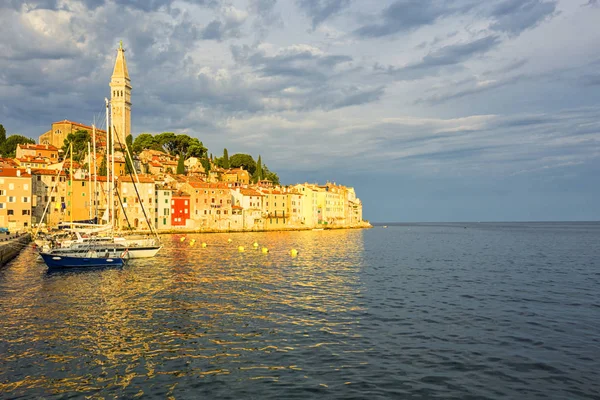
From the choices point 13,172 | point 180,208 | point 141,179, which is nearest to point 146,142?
point 141,179

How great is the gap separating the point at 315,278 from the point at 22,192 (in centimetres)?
7163

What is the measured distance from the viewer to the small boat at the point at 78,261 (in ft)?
121

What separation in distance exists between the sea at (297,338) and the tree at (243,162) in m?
114

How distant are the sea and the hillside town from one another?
3627 centimetres

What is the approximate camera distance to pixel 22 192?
8088 cm

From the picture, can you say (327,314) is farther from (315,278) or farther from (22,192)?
(22,192)

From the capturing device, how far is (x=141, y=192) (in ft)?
315

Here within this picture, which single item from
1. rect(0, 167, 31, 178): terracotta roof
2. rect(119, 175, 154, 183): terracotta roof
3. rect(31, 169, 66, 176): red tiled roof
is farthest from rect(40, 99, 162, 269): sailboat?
rect(31, 169, 66, 176): red tiled roof

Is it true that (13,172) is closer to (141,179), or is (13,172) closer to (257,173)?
(141,179)

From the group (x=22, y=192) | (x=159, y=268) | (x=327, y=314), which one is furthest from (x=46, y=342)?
(x=22, y=192)

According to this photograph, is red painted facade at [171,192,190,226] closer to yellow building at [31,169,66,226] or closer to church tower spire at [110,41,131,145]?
yellow building at [31,169,66,226]

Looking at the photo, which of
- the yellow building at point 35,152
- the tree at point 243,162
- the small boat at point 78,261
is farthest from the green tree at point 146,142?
the small boat at point 78,261

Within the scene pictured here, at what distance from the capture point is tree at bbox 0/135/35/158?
112m

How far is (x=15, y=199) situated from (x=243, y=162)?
7606 centimetres
